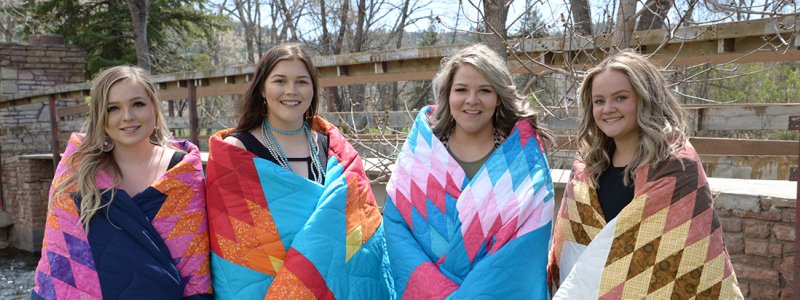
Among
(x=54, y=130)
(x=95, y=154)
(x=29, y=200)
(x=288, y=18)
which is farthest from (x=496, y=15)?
(x=288, y=18)

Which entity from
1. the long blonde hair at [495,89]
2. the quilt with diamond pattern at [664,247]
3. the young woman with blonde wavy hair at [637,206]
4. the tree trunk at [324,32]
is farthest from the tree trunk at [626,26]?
the tree trunk at [324,32]

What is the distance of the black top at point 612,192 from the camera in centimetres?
216

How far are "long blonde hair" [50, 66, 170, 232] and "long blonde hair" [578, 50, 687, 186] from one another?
166cm

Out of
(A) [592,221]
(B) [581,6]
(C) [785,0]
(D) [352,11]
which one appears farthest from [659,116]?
(D) [352,11]

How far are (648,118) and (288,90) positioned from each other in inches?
51.4

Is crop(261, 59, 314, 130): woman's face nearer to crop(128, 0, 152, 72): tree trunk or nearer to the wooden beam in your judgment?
the wooden beam

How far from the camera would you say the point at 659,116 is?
2168 mm

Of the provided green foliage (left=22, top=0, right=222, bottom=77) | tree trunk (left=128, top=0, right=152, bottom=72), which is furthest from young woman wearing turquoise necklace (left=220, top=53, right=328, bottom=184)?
green foliage (left=22, top=0, right=222, bottom=77)

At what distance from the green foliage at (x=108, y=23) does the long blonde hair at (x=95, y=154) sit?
14.1 metres

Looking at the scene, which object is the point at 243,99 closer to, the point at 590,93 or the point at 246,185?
the point at 246,185

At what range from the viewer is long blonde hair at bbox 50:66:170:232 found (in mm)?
2258

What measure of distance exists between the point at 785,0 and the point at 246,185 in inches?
119

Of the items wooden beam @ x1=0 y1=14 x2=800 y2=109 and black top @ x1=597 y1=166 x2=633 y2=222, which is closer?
black top @ x1=597 y1=166 x2=633 y2=222

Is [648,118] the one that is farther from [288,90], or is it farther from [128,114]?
[128,114]
